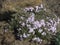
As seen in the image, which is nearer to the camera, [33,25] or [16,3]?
[33,25]

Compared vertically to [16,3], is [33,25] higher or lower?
lower

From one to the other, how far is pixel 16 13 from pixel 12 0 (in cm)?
39

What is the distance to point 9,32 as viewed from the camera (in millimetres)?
6316

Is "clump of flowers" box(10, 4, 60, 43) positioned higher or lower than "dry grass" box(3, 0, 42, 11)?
lower

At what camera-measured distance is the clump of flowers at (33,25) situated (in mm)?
6184

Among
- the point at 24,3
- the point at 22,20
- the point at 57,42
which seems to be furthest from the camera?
the point at 24,3

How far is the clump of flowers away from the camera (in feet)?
20.3

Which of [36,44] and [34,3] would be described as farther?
[34,3]

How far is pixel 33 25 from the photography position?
6348 mm

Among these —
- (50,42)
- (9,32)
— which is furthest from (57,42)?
(9,32)

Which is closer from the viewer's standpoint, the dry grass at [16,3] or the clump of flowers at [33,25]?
the clump of flowers at [33,25]

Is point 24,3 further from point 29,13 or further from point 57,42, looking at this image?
point 57,42

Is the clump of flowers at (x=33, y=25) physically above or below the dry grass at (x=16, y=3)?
below

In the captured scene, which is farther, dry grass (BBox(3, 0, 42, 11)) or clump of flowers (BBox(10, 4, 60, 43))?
dry grass (BBox(3, 0, 42, 11))
